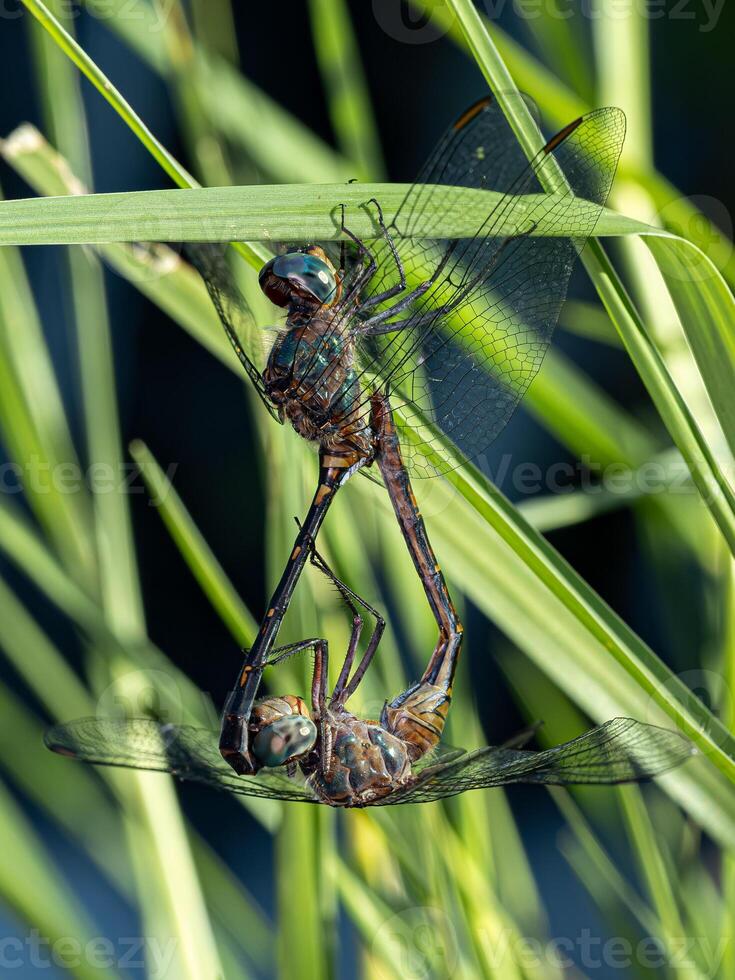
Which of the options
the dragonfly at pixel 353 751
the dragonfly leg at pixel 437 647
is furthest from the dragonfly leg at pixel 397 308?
the dragonfly at pixel 353 751

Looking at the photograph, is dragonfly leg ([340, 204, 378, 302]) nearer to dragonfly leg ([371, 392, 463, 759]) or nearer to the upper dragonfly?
the upper dragonfly

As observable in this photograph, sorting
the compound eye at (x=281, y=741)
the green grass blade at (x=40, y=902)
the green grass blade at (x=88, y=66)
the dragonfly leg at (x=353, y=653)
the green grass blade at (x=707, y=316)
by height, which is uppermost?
the green grass blade at (x=88, y=66)

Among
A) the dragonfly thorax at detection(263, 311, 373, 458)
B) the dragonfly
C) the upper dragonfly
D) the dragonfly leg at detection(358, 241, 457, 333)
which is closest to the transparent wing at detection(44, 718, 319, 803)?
the dragonfly

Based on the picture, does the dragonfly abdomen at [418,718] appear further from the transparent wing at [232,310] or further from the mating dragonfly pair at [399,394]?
the transparent wing at [232,310]

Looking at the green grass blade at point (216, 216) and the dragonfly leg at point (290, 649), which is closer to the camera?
the green grass blade at point (216, 216)

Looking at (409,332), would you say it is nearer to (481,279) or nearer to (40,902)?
(481,279)

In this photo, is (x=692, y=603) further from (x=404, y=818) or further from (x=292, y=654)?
(x=292, y=654)

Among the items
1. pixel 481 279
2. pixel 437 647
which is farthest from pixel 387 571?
pixel 481 279
